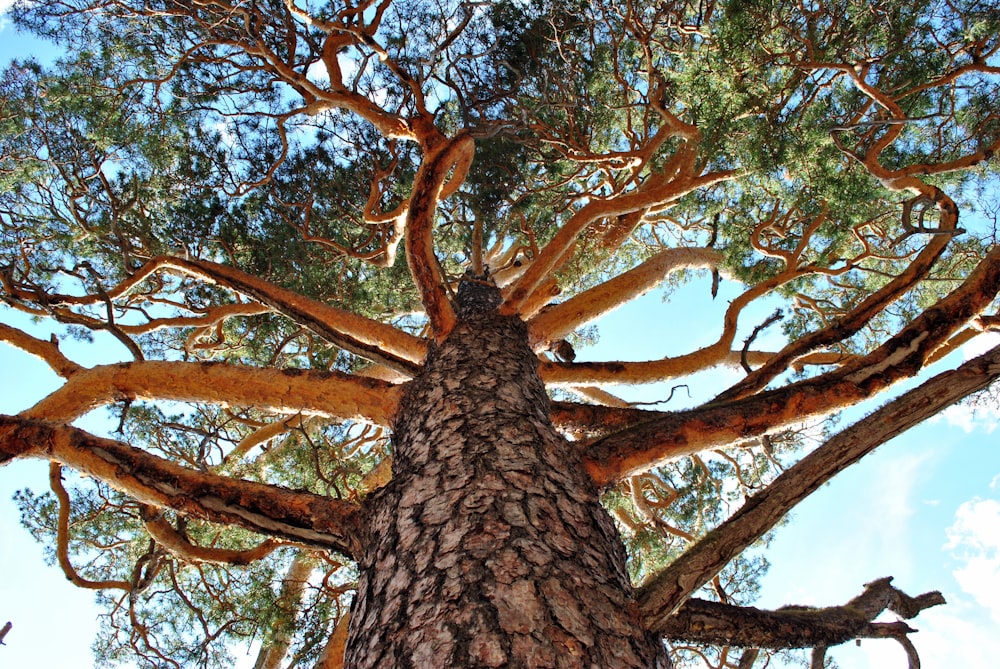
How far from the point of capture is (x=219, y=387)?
2.95m

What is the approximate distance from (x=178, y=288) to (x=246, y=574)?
2.26 metres

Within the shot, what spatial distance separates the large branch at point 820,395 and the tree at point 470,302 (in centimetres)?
1

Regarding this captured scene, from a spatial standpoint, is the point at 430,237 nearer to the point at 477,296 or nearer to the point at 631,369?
the point at 477,296

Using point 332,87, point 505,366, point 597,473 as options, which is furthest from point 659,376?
point 332,87

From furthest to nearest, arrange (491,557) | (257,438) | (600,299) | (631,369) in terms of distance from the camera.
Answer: (257,438)
(600,299)
(631,369)
(491,557)

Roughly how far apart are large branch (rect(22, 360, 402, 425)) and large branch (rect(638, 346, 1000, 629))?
1.66 metres

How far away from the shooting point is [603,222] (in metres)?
5.22

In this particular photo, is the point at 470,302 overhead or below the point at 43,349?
overhead

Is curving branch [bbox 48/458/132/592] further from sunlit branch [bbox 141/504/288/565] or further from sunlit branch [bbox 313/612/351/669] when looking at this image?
sunlit branch [bbox 313/612/351/669]

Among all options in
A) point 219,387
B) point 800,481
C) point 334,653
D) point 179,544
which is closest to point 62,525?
point 179,544

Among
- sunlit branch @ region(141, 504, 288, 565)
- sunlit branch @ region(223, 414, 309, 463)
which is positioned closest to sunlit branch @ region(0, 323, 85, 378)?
sunlit branch @ region(141, 504, 288, 565)

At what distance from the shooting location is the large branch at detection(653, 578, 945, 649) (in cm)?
193

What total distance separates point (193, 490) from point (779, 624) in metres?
1.93

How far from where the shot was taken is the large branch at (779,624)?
6.33ft
